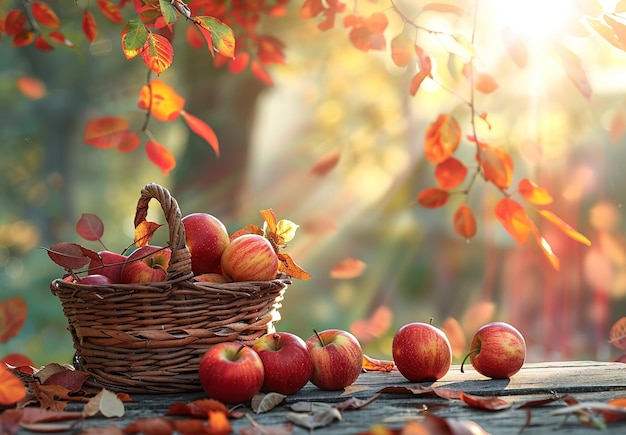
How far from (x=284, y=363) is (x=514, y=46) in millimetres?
851

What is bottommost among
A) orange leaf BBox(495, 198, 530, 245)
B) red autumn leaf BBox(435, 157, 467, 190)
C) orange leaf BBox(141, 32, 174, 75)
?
orange leaf BBox(495, 198, 530, 245)

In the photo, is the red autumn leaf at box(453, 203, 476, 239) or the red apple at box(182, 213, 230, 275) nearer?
the red apple at box(182, 213, 230, 275)

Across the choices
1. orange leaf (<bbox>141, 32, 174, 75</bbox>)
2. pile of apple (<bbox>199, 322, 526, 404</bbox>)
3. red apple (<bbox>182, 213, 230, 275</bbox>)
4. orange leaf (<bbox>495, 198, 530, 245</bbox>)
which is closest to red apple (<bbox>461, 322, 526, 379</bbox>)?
pile of apple (<bbox>199, 322, 526, 404</bbox>)

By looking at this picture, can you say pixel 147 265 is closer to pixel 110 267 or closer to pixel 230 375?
pixel 110 267

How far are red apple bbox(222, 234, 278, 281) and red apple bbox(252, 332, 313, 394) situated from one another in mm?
126

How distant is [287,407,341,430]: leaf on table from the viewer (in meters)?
1.10

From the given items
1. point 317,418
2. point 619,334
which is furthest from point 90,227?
point 619,334

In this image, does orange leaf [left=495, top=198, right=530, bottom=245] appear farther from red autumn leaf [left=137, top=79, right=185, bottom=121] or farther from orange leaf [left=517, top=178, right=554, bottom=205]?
red autumn leaf [left=137, top=79, right=185, bottom=121]

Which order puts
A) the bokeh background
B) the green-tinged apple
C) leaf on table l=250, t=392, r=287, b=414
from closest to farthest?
leaf on table l=250, t=392, r=287, b=414, the green-tinged apple, the bokeh background

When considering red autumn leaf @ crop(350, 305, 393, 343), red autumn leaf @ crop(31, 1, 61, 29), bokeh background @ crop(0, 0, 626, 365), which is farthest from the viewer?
bokeh background @ crop(0, 0, 626, 365)

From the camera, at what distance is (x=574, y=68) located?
1374 millimetres

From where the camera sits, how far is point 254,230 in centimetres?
154

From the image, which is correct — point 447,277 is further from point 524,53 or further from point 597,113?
point 524,53

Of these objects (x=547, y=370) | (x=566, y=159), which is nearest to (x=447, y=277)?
(x=566, y=159)
